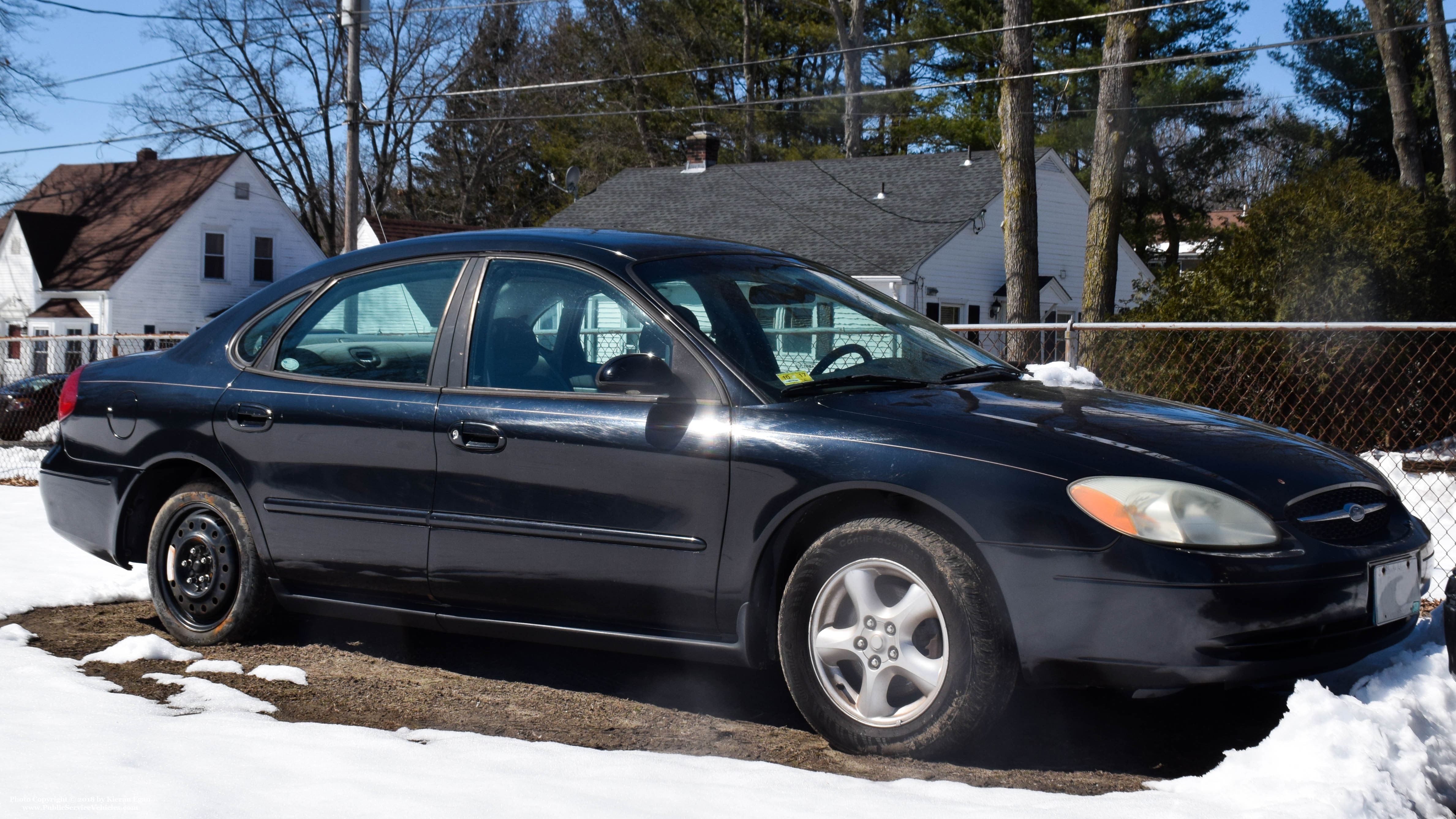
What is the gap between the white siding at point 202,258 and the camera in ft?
127

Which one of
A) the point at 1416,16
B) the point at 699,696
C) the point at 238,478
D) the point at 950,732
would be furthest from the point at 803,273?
the point at 1416,16

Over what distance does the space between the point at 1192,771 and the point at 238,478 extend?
3.47m

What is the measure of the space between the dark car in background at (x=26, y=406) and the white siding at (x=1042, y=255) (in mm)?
17070

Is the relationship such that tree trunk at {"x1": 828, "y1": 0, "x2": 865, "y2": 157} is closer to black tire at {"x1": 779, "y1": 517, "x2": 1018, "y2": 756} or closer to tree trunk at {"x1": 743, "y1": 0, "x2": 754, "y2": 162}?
tree trunk at {"x1": 743, "y1": 0, "x2": 754, "y2": 162}

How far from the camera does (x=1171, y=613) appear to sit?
335 centimetres

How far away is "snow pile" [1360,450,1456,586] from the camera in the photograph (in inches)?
302

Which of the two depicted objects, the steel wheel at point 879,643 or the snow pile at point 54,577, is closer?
the steel wheel at point 879,643

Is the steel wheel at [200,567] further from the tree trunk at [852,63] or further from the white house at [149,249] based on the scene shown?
the tree trunk at [852,63]

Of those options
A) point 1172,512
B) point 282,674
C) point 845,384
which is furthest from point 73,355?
point 1172,512

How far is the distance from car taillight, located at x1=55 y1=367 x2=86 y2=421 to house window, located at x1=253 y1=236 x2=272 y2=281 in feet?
124

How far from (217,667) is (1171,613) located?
3.37m

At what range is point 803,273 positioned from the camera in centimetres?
486

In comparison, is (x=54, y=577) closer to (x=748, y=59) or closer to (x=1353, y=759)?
(x=1353, y=759)

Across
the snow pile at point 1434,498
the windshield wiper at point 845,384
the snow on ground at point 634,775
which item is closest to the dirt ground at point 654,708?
the snow on ground at point 634,775
